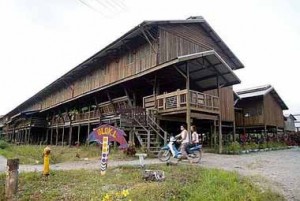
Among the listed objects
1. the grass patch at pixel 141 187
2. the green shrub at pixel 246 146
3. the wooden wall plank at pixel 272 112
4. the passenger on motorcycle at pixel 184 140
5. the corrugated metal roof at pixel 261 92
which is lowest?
the grass patch at pixel 141 187

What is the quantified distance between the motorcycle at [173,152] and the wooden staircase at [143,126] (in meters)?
2.76

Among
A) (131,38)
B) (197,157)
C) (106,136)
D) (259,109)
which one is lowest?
(197,157)

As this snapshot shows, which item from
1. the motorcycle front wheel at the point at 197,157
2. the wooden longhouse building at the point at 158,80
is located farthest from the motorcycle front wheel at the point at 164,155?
the wooden longhouse building at the point at 158,80

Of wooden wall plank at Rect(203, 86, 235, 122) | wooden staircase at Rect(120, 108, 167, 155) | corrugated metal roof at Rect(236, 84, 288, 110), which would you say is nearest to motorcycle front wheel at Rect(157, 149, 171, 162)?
wooden staircase at Rect(120, 108, 167, 155)

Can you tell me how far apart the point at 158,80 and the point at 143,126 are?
12.9 ft

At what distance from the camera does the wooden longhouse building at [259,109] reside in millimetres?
29109

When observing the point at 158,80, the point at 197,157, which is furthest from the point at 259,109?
the point at 197,157

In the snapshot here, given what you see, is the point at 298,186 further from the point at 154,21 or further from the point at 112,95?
the point at 112,95

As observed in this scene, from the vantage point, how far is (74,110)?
31297mm

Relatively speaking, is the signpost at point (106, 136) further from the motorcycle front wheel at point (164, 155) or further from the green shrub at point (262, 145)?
the green shrub at point (262, 145)

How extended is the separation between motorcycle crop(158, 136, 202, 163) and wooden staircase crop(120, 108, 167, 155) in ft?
9.06

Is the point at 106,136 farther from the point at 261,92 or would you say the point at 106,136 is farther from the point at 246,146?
the point at 261,92

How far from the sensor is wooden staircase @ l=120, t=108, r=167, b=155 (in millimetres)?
15971

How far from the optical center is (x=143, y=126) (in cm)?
1628
